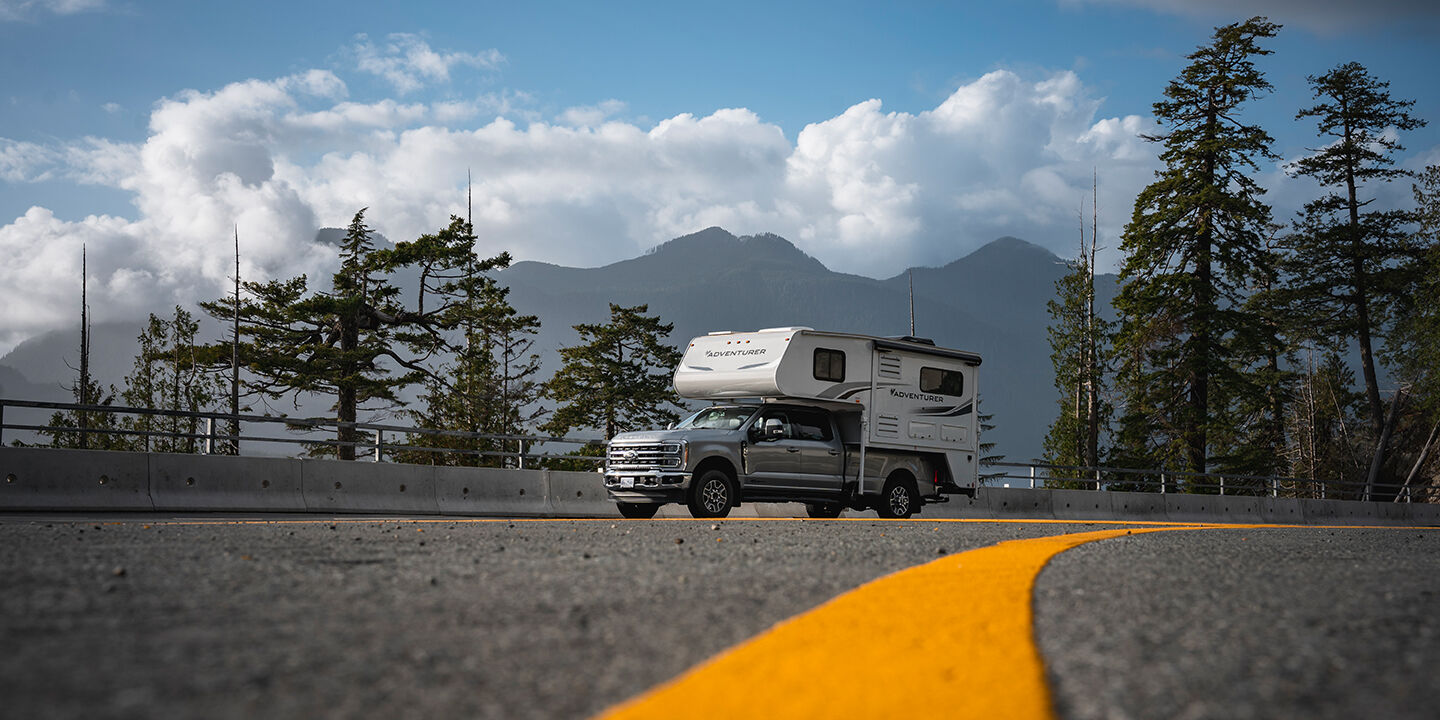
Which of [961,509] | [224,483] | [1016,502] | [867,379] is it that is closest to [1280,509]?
[1016,502]

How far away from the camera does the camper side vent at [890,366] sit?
18547 mm

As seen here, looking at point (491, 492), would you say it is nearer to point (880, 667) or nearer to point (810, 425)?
point (810, 425)

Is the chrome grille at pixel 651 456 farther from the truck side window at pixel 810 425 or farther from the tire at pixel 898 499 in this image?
the tire at pixel 898 499

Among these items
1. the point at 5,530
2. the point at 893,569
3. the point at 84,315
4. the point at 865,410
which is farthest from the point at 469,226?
the point at 893,569

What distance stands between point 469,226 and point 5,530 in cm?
3944

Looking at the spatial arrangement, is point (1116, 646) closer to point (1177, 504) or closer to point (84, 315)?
point (1177, 504)

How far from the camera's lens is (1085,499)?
27.0 m

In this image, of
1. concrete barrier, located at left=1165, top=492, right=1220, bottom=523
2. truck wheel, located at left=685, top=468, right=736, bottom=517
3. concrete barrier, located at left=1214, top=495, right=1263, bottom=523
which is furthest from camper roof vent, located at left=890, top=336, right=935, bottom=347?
concrete barrier, located at left=1214, top=495, right=1263, bottom=523

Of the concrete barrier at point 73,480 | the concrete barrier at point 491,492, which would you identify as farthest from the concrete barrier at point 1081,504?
the concrete barrier at point 73,480

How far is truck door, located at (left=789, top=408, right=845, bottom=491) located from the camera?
57.2 feet

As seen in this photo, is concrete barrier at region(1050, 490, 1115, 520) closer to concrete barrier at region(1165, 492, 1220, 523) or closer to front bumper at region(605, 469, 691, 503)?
concrete barrier at region(1165, 492, 1220, 523)

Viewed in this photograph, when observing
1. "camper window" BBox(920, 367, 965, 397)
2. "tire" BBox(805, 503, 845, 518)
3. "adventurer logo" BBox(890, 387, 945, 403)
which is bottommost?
"tire" BBox(805, 503, 845, 518)

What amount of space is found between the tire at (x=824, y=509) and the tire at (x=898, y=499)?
0.68 m

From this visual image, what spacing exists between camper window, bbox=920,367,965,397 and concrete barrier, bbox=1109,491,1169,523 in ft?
30.9
